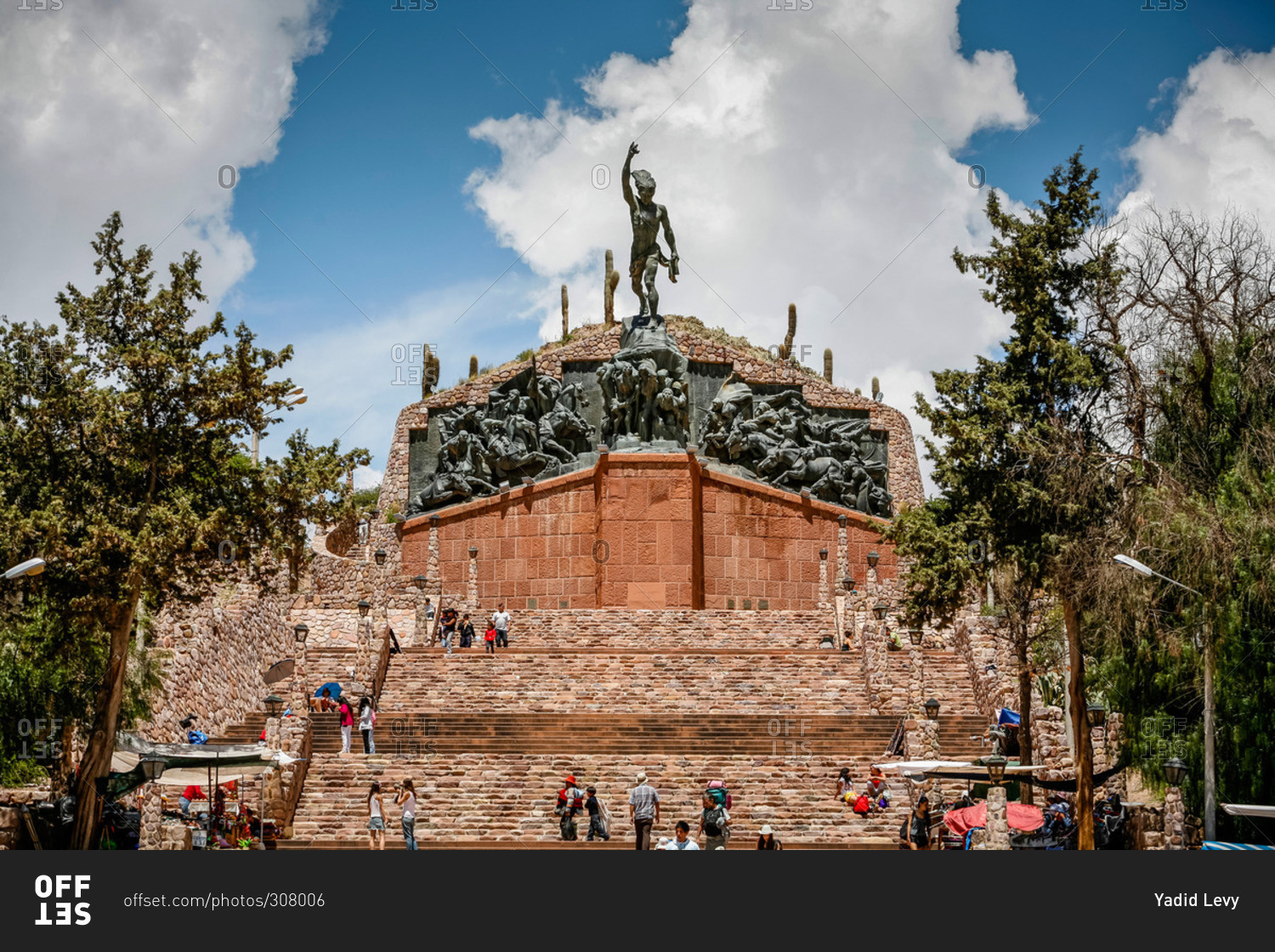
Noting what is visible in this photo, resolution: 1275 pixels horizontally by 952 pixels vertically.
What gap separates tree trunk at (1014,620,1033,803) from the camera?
2288 cm

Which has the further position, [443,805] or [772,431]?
[772,431]

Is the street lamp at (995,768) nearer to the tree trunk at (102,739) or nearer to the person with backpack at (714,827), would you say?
the person with backpack at (714,827)

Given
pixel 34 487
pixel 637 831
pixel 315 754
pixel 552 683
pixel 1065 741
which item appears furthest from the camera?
pixel 552 683

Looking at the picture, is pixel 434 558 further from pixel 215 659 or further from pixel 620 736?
pixel 620 736

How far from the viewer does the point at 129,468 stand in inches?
789

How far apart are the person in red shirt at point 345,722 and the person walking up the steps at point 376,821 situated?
12.0ft

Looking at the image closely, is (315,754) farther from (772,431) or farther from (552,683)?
(772,431)

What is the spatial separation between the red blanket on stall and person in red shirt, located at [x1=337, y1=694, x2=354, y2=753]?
919 cm

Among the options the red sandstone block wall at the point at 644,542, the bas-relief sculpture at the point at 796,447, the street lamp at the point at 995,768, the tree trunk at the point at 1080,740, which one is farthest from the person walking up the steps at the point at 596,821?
the bas-relief sculpture at the point at 796,447

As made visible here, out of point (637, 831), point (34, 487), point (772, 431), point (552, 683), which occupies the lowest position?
point (637, 831)

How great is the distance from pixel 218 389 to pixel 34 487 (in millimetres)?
2713

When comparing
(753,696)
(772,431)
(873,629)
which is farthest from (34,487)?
(772,431)
